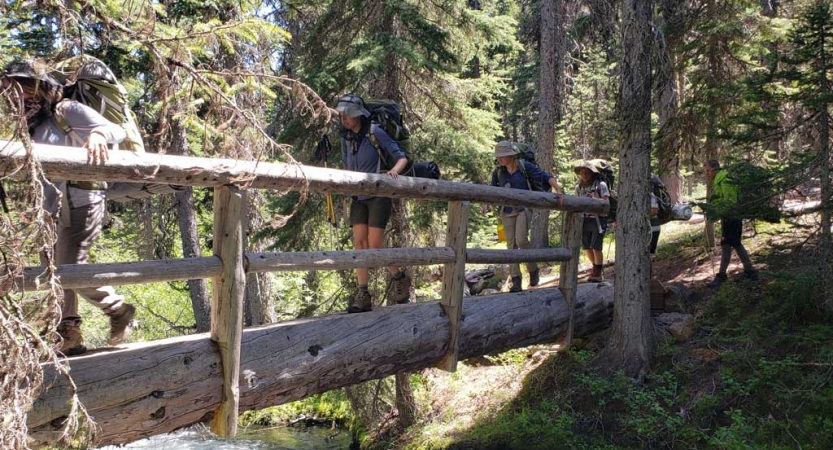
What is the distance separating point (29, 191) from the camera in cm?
279

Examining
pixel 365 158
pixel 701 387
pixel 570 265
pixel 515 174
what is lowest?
pixel 701 387

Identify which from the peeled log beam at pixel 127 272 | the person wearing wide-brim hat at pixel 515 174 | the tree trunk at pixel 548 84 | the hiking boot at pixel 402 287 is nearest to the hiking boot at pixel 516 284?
the person wearing wide-brim hat at pixel 515 174

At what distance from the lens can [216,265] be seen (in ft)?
13.7

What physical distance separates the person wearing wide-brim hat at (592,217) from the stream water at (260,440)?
550 cm

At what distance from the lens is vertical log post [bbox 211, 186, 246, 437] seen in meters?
4.22

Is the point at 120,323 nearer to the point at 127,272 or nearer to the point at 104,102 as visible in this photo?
the point at 127,272

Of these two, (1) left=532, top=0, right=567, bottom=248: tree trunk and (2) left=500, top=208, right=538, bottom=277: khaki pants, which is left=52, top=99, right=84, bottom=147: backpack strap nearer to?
(2) left=500, top=208, right=538, bottom=277: khaki pants

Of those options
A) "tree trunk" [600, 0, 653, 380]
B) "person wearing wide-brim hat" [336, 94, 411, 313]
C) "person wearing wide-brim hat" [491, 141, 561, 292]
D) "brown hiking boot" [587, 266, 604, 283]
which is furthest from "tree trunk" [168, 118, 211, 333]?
"tree trunk" [600, 0, 653, 380]

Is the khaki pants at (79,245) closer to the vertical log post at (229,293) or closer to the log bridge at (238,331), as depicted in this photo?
the log bridge at (238,331)

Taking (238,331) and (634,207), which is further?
(634,207)

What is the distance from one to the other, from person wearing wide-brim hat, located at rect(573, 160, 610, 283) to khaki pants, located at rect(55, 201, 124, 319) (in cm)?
610

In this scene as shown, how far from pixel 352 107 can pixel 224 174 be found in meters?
2.27

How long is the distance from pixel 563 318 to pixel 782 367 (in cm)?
230

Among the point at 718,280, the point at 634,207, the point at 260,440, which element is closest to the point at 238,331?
the point at 634,207
